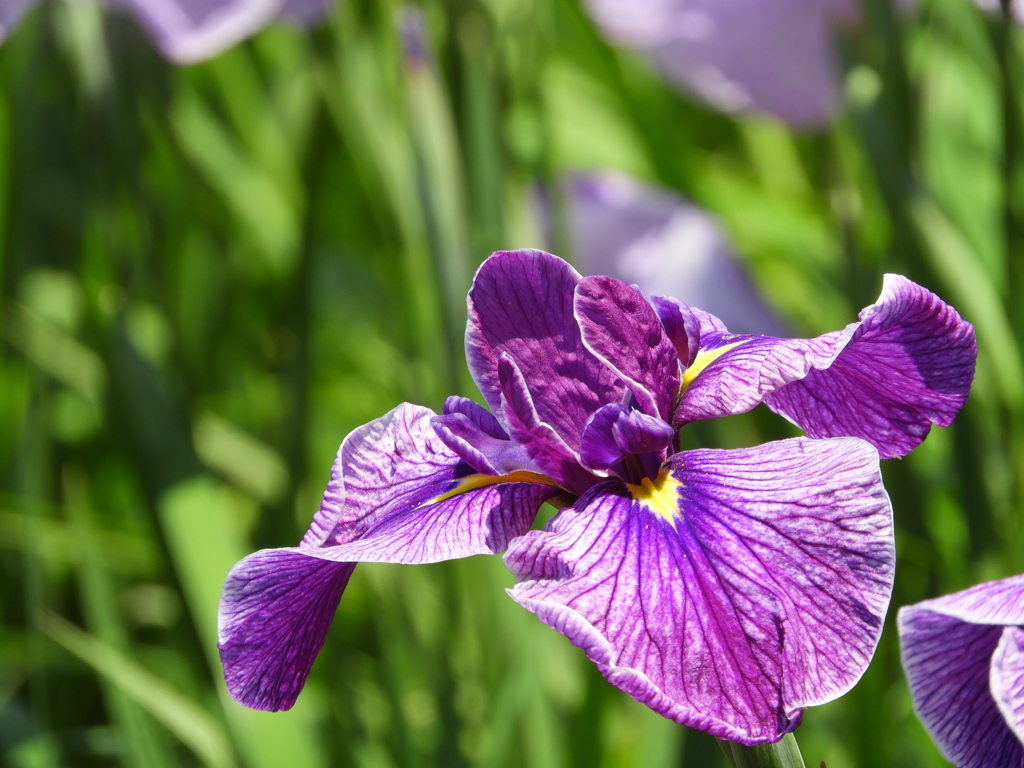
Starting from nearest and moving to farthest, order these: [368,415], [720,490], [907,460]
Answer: [720,490]
[907,460]
[368,415]

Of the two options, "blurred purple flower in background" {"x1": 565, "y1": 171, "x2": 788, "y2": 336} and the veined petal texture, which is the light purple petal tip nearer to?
the veined petal texture

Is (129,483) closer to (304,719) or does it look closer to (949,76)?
(304,719)

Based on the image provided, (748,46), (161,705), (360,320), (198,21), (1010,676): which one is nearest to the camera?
(1010,676)

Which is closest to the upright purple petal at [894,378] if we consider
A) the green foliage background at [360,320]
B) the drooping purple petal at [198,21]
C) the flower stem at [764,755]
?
the flower stem at [764,755]

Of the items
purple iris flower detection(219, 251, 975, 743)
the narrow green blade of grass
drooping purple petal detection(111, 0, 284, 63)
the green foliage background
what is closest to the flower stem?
purple iris flower detection(219, 251, 975, 743)

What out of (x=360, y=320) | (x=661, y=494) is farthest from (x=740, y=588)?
(x=360, y=320)

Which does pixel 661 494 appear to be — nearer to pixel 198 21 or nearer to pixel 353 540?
pixel 353 540

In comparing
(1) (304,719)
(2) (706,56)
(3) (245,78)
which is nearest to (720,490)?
(1) (304,719)
